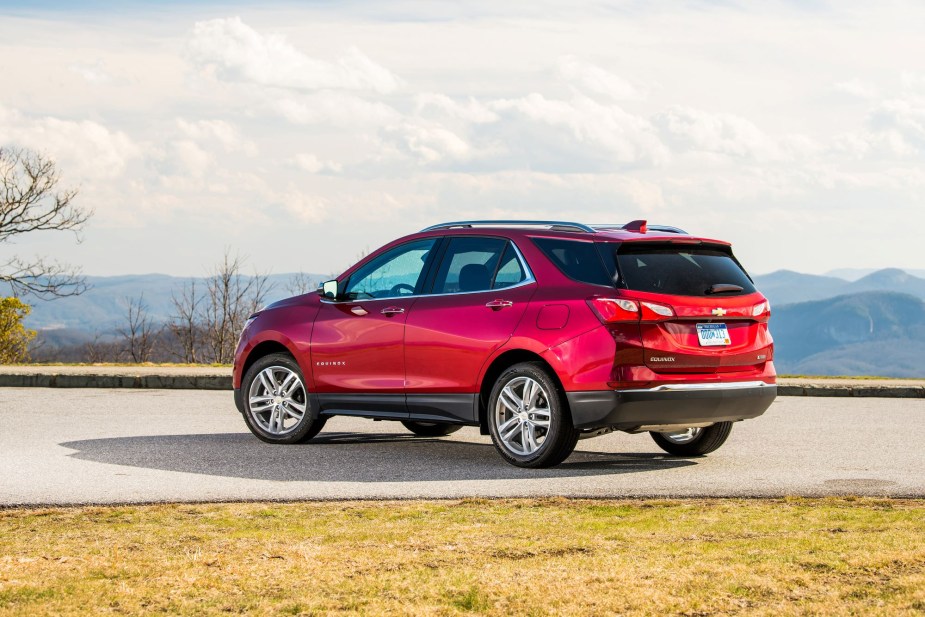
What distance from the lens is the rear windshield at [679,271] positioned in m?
8.97

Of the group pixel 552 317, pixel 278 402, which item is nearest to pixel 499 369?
pixel 552 317

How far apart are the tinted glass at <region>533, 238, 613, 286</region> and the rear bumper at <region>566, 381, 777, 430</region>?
2.67ft

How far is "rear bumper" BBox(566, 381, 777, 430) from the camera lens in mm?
8773

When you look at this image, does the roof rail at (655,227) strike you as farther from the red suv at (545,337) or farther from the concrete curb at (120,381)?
the concrete curb at (120,381)

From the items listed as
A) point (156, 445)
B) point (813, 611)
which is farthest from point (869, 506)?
point (156, 445)

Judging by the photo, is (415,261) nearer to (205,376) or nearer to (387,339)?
(387,339)

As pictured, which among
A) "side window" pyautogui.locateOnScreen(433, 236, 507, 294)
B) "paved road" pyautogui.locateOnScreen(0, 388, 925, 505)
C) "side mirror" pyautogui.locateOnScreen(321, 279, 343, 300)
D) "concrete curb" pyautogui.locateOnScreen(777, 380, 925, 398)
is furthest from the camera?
"concrete curb" pyautogui.locateOnScreen(777, 380, 925, 398)

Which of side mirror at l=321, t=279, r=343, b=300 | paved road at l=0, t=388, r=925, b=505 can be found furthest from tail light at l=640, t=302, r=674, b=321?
side mirror at l=321, t=279, r=343, b=300

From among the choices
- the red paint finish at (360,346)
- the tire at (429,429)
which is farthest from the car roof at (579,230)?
the tire at (429,429)

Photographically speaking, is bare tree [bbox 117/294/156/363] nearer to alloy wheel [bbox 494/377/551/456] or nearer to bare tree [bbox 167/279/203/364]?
bare tree [bbox 167/279/203/364]

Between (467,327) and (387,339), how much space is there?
890 millimetres

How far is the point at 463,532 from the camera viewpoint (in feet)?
21.6

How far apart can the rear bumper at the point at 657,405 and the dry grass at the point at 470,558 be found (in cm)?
110

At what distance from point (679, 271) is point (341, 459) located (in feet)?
10.2
